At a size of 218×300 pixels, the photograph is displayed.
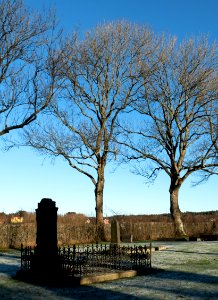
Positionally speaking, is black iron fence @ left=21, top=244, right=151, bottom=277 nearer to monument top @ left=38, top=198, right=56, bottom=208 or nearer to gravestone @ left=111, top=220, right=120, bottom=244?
monument top @ left=38, top=198, right=56, bottom=208

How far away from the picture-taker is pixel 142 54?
33.1 meters

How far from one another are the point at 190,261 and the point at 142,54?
1956cm

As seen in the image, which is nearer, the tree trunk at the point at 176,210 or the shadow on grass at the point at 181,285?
the shadow on grass at the point at 181,285

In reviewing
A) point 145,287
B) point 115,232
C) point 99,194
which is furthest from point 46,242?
point 99,194

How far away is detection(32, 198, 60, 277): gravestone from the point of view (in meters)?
13.3

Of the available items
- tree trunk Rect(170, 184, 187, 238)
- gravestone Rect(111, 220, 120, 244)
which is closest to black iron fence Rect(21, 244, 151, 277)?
gravestone Rect(111, 220, 120, 244)

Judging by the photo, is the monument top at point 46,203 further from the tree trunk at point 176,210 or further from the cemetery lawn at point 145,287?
the tree trunk at point 176,210

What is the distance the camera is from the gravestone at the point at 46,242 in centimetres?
1332

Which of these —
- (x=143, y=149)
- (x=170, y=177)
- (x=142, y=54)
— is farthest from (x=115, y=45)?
(x=170, y=177)

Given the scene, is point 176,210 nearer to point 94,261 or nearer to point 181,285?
point 94,261

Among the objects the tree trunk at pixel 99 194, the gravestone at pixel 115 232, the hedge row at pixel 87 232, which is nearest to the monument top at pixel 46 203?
the gravestone at pixel 115 232

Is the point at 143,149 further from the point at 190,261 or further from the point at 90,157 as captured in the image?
the point at 190,261

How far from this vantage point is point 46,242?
13602 millimetres

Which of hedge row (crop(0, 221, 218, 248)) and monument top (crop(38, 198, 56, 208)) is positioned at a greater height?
monument top (crop(38, 198, 56, 208))
